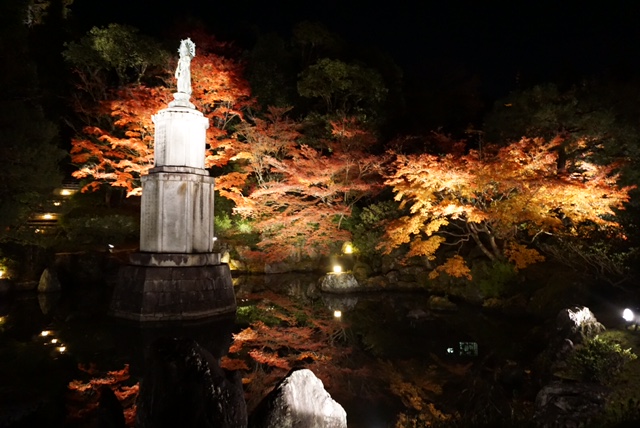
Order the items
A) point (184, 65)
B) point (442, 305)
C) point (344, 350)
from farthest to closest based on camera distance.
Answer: point (442, 305)
point (184, 65)
point (344, 350)

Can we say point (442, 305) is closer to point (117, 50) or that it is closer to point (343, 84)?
point (343, 84)

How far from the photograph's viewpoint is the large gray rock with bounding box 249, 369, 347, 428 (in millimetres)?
4543

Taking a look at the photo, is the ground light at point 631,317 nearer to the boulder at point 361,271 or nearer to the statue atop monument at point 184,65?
the boulder at point 361,271

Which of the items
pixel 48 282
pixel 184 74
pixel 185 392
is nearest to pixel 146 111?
pixel 184 74

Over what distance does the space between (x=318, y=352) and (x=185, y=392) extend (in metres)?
5.26

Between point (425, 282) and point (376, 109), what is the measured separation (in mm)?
8882

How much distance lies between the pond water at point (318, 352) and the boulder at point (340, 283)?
2.26 m

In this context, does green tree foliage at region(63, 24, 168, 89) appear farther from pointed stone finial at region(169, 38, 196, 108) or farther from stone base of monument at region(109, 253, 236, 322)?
stone base of monument at region(109, 253, 236, 322)

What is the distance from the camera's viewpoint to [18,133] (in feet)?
42.5

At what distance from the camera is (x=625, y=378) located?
235 inches

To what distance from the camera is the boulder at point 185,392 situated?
154 inches

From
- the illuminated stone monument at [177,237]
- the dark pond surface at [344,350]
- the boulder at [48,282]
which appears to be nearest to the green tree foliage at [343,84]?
the illuminated stone monument at [177,237]

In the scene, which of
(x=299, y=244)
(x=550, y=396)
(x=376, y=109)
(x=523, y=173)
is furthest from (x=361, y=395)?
(x=376, y=109)

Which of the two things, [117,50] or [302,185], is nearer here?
[302,185]
